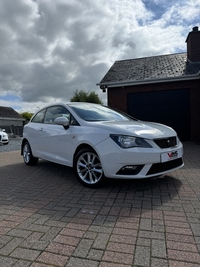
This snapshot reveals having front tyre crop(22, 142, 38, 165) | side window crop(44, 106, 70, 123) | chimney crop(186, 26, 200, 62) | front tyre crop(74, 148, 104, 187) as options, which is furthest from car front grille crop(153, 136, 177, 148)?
chimney crop(186, 26, 200, 62)

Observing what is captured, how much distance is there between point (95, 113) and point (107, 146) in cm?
123

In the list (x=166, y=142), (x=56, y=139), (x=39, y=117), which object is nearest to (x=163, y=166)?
(x=166, y=142)

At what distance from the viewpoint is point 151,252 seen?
196 cm

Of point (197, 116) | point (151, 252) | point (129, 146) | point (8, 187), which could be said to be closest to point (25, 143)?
point (8, 187)

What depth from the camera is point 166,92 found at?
1101 centimetres

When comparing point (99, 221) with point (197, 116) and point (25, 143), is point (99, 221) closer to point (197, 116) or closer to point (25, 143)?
point (25, 143)

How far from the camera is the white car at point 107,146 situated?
A: 339 cm

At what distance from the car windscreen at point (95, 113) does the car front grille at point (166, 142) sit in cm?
122

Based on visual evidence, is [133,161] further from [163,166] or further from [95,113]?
[95,113]

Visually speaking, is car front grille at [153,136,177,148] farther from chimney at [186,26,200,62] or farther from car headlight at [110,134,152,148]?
chimney at [186,26,200,62]

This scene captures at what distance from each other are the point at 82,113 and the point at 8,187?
200 cm

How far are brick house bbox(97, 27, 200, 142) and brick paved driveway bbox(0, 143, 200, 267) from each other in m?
7.13

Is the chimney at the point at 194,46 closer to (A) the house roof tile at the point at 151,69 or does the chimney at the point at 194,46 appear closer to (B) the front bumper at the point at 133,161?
(A) the house roof tile at the point at 151,69

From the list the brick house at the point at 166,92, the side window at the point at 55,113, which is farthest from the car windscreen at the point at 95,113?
the brick house at the point at 166,92
